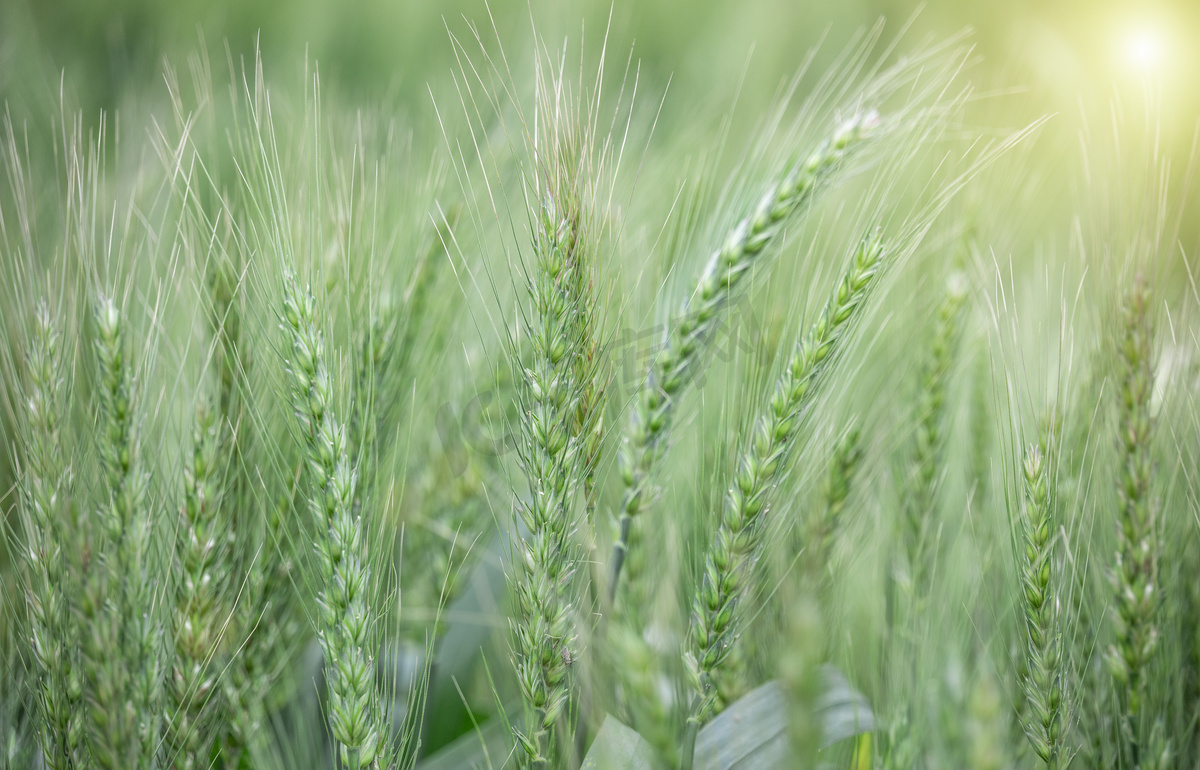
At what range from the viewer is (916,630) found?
1.27ft

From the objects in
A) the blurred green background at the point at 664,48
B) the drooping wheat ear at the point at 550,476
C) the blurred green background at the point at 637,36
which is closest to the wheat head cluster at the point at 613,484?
the drooping wheat ear at the point at 550,476

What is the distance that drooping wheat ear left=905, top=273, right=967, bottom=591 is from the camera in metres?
0.40

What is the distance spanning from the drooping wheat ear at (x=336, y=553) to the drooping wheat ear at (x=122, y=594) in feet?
0.24

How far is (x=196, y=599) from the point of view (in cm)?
32

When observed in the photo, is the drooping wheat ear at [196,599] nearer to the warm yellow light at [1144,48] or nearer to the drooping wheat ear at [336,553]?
the drooping wheat ear at [336,553]

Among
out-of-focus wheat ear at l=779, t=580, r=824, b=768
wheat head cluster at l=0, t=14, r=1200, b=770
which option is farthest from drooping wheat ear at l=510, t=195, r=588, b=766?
out-of-focus wheat ear at l=779, t=580, r=824, b=768

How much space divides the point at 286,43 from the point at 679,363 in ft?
2.72

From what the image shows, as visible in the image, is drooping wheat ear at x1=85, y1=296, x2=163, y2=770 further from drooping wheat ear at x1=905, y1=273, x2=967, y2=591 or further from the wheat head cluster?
drooping wheat ear at x1=905, y1=273, x2=967, y2=591

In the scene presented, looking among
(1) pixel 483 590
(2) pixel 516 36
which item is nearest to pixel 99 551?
(1) pixel 483 590

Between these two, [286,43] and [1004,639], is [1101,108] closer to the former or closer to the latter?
[1004,639]

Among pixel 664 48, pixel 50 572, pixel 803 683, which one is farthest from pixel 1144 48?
pixel 50 572

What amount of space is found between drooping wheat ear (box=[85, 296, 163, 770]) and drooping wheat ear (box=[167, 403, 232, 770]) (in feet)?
0.04

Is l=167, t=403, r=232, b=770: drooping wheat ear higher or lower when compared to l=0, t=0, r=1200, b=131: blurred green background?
lower

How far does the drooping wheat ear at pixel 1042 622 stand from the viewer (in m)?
0.29
